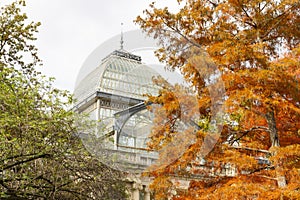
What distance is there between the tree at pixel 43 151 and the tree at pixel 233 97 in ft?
4.73

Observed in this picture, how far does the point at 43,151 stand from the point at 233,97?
129 inches

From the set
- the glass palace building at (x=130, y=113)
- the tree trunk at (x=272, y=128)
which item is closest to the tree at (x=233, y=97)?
the tree trunk at (x=272, y=128)

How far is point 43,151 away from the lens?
652 centimetres

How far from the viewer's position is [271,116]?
24.5 feet

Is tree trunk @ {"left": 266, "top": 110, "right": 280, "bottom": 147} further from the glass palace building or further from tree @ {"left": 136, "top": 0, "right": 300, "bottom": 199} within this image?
the glass palace building

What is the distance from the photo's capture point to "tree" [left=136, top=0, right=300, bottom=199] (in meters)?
6.85

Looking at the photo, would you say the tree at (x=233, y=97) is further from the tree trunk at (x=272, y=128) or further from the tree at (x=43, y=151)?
the tree at (x=43, y=151)

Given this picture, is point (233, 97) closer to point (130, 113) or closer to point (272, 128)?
point (272, 128)

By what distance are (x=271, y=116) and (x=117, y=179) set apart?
347 cm

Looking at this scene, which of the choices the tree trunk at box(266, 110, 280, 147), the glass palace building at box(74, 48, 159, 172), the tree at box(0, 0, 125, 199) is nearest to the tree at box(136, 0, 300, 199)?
the tree trunk at box(266, 110, 280, 147)

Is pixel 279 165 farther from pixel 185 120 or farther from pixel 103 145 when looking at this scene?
pixel 103 145

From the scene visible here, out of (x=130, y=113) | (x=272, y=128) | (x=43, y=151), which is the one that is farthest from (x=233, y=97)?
(x=130, y=113)

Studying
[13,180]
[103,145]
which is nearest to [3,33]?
[103,145]

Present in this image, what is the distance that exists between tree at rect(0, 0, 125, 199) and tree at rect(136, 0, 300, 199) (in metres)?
1.44
